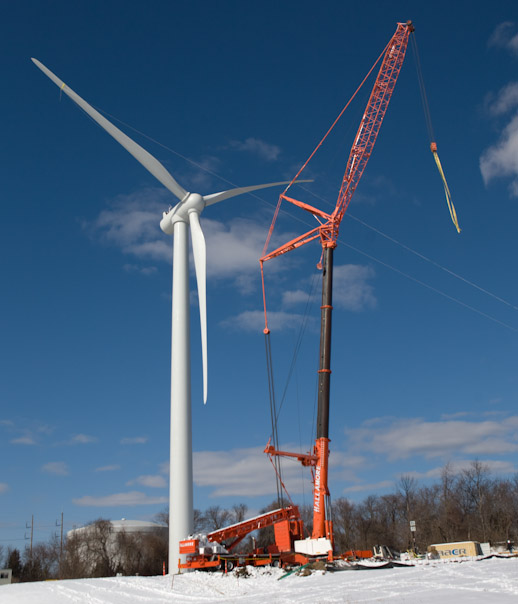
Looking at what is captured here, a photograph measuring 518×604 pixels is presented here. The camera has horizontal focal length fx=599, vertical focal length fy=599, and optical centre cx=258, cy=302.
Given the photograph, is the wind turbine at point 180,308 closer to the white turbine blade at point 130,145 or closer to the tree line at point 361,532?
the white turbine blade at point 130,145

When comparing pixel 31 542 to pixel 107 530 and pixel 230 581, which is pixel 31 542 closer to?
pixel 107 530

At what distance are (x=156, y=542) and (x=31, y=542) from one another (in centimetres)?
1990

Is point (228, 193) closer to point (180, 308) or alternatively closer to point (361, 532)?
point (180, 308)

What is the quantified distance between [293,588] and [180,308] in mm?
18395

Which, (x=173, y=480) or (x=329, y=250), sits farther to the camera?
(x=329, y=250)

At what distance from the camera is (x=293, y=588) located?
2538cm

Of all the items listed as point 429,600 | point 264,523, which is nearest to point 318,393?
point 264,523

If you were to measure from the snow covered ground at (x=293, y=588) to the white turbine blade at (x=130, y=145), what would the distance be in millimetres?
25022

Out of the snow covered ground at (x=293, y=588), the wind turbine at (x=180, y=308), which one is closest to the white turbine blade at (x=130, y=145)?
the wind turbine at (x=180, y=308)

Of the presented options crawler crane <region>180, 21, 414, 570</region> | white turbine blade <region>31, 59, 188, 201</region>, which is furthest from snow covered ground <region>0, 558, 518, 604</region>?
white turbine blade <region>31, 59, 188, 201</region>

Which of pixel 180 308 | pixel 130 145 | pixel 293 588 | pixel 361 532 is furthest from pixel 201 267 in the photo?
pixel 361 532

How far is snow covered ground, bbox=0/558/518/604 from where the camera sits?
20.2 m

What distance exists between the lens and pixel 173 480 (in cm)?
3422

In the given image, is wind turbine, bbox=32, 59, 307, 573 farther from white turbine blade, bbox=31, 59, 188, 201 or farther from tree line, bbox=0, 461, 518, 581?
tree line, bbox=0, 461, 518, 581
